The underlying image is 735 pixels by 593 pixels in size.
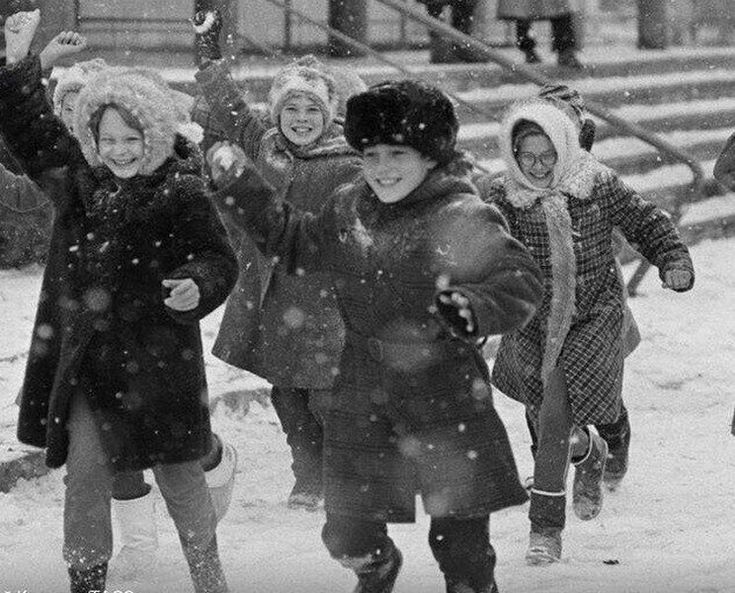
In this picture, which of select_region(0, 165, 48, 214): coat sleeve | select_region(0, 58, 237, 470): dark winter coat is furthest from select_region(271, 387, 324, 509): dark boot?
select_region(0, 58, 237, 470): dark winter coat

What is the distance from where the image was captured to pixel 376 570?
456 cm

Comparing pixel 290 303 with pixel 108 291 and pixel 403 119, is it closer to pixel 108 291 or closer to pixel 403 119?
pixel 108 291

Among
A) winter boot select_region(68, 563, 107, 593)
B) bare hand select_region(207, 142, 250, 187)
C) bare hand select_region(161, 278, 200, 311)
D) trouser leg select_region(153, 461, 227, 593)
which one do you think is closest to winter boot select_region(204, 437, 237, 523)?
trouser leg select_region(153, 461, 227, 593)

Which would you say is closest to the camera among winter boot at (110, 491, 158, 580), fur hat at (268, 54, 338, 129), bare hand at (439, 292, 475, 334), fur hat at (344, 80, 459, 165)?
bare hand at (439, 292, 475, 334)

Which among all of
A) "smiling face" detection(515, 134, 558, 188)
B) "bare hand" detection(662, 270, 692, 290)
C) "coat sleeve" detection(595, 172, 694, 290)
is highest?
"smiling face" detection(515, 134, 558, 188)

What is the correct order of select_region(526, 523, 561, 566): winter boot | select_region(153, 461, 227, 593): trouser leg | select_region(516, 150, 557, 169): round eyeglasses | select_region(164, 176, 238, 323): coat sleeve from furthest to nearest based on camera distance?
select_region(516, 150, 557, 169): round eyeglasses
select_region(526, 523, 561, 566): winter boot
select_region(153, 461, 227, 593): trouser leg
select_region(164, 176, 238, 323): coat sleeve

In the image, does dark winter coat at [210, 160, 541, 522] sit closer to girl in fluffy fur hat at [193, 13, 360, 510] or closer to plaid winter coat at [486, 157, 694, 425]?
plaid winter coat at [486, 157, 694, 425]

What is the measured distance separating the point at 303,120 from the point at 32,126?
1.56 m

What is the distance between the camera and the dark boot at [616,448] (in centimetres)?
629

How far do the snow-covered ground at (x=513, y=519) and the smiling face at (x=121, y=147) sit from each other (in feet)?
4.17

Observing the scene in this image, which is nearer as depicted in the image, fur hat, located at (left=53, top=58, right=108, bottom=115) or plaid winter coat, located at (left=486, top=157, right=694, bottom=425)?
plaid winter coat, located at (left=486, top=157, right=694, bottom=425)

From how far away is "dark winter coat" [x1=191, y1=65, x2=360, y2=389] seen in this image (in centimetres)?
611

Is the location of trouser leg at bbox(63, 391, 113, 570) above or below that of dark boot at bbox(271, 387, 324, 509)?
above

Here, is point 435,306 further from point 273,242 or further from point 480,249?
point 273,242
